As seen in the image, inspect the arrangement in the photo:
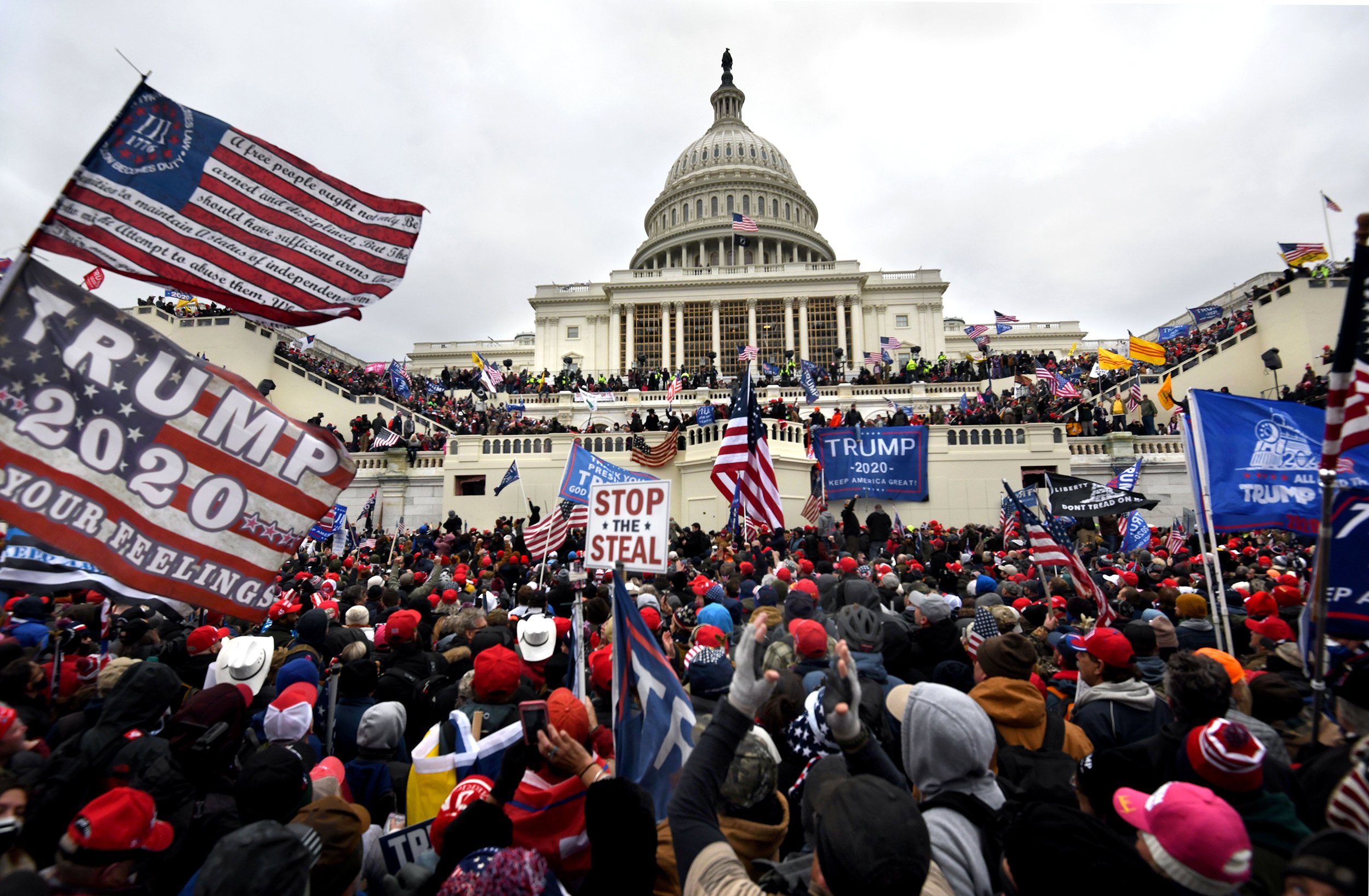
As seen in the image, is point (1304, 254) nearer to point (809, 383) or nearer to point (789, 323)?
point (809, 383)

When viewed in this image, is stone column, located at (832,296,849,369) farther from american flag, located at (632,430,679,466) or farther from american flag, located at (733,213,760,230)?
american flag, located at (632,430,679,466)

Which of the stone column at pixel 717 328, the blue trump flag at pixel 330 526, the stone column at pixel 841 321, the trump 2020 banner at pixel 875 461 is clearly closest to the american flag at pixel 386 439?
the blue trump flag at pixel 330 526

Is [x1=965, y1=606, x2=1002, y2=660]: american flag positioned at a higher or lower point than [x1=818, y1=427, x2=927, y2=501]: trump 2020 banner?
lower

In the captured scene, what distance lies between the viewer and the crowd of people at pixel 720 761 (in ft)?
7.25

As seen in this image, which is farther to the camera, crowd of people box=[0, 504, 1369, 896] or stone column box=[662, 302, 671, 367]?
stone column box=[662, 302, 671, 367]

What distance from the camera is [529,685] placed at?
481cm

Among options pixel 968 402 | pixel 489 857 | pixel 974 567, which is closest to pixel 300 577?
pixel 489 857

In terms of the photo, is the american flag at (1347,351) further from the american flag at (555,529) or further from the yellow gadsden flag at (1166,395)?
the yellow gadsden flag at (1166,395)

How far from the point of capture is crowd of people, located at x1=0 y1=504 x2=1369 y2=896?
7.25 feet

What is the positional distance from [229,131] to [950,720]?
5057 millimetres

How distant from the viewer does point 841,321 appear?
59.2 metres

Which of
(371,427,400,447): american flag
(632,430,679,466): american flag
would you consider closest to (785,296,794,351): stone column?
(632,430,679,466): american flag

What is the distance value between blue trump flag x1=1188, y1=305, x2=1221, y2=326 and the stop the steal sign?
159 feet

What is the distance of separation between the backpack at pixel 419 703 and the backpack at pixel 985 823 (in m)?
3.66
